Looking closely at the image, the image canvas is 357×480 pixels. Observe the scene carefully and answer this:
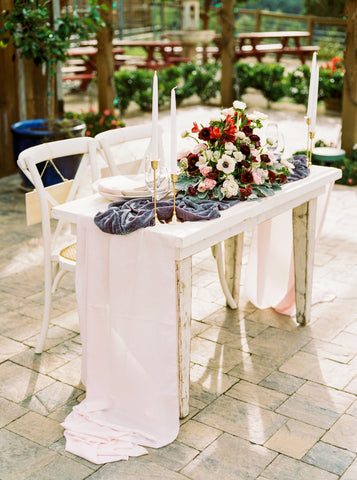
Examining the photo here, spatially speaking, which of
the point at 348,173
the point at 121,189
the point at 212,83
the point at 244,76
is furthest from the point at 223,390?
the point at 212,83

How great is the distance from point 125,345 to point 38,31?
3.91 meters

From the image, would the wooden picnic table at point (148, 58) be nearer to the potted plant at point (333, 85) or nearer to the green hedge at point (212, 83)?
the green hedge at point (212, 83)

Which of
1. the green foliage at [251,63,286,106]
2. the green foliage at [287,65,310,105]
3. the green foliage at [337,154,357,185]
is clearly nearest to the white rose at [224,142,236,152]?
the green foliage at [337,154,357,185]

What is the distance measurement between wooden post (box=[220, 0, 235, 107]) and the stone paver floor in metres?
5.63

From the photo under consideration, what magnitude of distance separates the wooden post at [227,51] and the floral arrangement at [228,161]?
665 cm

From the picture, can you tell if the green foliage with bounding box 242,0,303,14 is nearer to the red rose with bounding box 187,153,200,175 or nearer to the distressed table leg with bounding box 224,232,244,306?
the distressed table leg with bounding box 224,232,244,306

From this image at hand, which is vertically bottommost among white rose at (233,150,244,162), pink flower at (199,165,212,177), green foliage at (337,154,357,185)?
green foliage at (337,154,357,185)

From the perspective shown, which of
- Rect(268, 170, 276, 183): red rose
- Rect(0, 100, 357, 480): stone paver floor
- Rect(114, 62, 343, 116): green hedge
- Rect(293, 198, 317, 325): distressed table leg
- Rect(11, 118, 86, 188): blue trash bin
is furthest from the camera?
Rect(114, 62, 343, 116): green hedge

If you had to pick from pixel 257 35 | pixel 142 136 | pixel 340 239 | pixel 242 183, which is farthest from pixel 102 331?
pixel 257 35

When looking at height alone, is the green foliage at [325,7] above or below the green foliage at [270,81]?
above

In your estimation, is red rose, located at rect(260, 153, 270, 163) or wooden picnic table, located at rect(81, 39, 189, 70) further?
wooden picnic table, located at rect(81, 39, 189, 70)

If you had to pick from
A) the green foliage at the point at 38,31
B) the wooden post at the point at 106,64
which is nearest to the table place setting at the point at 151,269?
the green foliage at the point at 38,31

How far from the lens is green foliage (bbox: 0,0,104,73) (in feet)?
19.0

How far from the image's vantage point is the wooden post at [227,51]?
9273 millimetres
